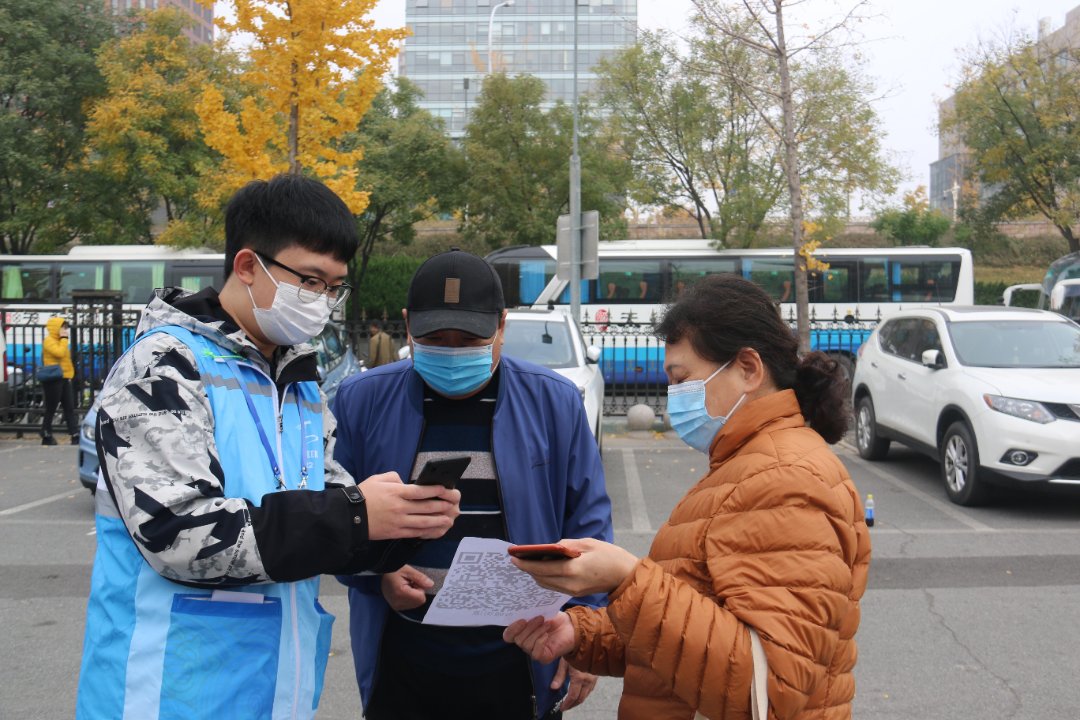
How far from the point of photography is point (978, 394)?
8430 millimetres

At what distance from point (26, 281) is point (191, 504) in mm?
26636

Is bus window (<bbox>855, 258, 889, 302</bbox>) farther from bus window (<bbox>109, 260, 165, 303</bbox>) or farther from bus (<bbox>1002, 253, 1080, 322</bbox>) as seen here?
bus window (<bbox>109, 260, 165, 303</bbox>)

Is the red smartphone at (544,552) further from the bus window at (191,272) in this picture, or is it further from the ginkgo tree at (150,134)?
the ginkgo tree at (150,134)

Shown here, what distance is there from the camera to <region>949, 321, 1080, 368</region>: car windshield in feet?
29.8

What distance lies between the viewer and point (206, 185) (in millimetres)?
25234

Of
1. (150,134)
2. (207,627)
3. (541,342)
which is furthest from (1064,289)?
(207,627)

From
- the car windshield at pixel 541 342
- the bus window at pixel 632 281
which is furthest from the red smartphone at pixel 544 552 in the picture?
the bus window at pixel 632 281

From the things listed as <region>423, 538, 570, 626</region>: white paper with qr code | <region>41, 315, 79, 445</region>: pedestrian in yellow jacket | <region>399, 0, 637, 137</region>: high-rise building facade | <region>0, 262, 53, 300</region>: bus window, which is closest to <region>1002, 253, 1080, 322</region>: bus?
<region>41, 315, 79, 445</region>: pedestrian in yellow jacket

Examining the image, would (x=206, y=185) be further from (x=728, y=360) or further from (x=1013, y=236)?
(x=1013, y=236)

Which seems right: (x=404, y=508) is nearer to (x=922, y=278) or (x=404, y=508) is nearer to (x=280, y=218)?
(x=280, y=218)

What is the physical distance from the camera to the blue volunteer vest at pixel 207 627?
160 cm

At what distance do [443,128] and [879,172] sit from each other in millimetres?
13388

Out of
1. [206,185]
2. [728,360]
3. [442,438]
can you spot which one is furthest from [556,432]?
[206,185]

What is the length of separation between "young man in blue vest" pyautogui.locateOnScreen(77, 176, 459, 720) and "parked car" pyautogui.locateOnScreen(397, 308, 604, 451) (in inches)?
305
